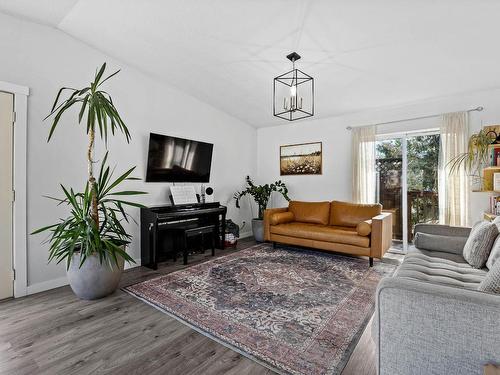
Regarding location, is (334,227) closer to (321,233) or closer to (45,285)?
(321,233)

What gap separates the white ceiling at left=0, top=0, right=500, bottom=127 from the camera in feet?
7.66

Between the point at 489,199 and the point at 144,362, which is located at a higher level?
the point at 489,199

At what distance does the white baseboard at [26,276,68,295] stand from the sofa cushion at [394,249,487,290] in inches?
133

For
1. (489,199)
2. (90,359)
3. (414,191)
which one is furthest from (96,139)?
(489,199)

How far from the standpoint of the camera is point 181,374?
153 cm

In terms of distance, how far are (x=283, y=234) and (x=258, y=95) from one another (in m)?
2.34

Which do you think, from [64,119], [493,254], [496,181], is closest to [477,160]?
[496,181]

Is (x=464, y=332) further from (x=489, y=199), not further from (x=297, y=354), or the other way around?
(x=489, y=199)

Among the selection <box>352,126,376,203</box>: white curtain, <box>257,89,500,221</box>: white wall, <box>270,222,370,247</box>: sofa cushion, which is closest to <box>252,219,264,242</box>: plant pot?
<box>270,222,370,247</box>: sofa cushion

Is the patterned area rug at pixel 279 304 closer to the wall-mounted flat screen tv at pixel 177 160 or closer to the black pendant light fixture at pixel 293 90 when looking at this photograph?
the wall-mounted flat screen tv at pixel 177 160

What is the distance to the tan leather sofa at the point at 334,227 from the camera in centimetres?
346

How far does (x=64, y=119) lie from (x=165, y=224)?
1713 millimetres

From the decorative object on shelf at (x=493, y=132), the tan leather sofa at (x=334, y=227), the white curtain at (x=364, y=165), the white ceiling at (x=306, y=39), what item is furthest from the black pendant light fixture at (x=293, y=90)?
the decorative object on shelf at (x=493, y=132)

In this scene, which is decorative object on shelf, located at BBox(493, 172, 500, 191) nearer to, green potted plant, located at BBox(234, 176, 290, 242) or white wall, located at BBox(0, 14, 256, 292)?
green potted plant, located at BBox(234, 176, 290, 242)
